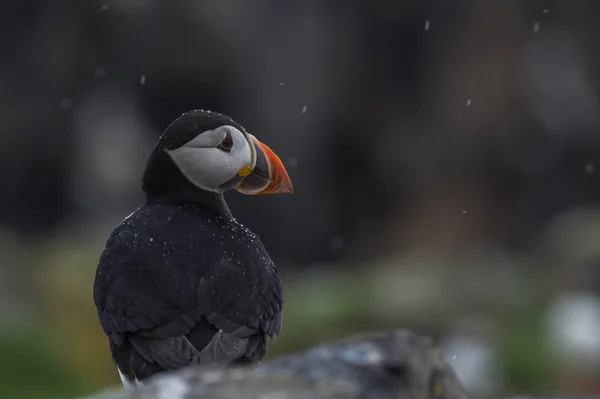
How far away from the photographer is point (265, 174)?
4.07 m

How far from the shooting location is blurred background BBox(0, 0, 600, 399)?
1588cm

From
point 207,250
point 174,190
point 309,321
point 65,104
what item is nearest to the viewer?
point 207,250

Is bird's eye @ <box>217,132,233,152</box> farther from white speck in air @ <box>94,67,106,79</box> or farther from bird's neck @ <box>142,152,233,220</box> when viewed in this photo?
white speck in air @ <box>94,67,106,79</box>

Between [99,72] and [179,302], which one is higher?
[99,72]

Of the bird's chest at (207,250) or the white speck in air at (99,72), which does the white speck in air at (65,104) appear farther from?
the bird's chest at (207,250)

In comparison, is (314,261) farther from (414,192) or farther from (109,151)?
(109,151)

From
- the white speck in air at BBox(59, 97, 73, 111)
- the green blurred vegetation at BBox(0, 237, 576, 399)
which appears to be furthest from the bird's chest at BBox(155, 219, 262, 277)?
the white speck in air at BBox(59, 97, 73, 111)

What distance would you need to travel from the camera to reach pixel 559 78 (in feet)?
56.3

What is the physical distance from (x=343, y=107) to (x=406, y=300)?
4969 mm

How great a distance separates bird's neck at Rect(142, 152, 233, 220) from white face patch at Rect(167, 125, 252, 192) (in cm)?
3

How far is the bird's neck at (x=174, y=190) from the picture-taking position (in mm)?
4109

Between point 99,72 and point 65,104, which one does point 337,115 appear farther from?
point 65,104

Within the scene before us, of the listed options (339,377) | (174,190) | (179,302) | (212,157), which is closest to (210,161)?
(212,157)

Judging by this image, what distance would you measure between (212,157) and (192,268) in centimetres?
52
